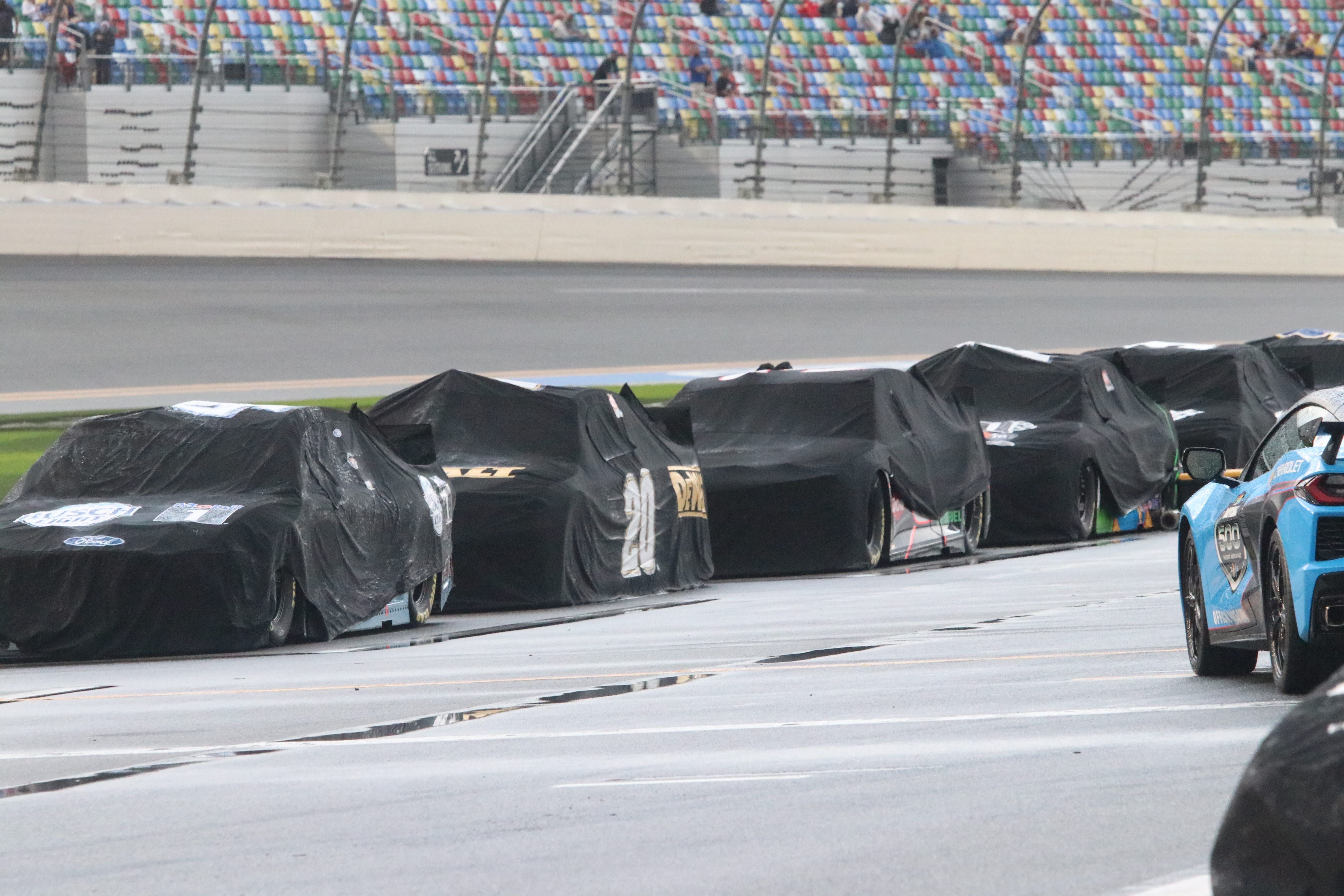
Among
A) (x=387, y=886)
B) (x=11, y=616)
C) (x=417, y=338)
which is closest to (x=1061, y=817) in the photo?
(x=387, y=886)

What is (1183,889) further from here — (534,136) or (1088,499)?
(534,136)

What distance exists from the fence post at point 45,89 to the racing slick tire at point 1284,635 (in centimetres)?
2817

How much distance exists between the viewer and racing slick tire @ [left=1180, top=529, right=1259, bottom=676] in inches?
337

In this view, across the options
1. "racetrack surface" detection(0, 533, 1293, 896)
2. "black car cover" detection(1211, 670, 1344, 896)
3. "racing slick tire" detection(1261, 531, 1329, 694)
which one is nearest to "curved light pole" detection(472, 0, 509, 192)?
"racetrack surface" detection(0, 533, 1293, 896)

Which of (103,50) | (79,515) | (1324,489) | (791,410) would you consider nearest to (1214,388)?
(791,410)

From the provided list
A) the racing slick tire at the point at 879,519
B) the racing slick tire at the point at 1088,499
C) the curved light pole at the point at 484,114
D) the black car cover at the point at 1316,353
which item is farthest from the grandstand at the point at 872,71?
the racing slick tire at the point at 879,519

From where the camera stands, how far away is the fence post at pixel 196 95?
34.4 metres

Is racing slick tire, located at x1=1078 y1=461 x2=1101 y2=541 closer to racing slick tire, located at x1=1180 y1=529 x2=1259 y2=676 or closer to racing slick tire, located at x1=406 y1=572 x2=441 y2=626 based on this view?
racing slick tire, located at x1=406 y1=572 x2=441 y2=626

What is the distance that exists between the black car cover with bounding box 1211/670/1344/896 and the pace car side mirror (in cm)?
535

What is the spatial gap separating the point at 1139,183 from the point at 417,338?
20.2 metres

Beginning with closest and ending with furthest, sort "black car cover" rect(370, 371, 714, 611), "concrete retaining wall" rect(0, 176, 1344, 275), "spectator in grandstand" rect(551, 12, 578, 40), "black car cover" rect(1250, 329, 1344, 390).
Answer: "black car cover" rect(370, 371, 714, 611)
"black car cover" rect(1250, 329, 1344, 390)
"concrete retaining wall" rect(0, 176, 1344, 275)
"spectator in grandstand" rect(551, 12, 578, 40)

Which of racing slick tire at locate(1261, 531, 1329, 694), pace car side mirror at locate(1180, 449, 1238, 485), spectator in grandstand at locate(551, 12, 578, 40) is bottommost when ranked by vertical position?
racing slick tire at locate(1261, 531, 1329, 694)

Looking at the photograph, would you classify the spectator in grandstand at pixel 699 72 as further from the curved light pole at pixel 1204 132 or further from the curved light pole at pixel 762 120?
the curved light pole at pixel 1204 132

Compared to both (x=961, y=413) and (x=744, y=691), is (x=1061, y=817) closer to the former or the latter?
(x=744, y=691)
